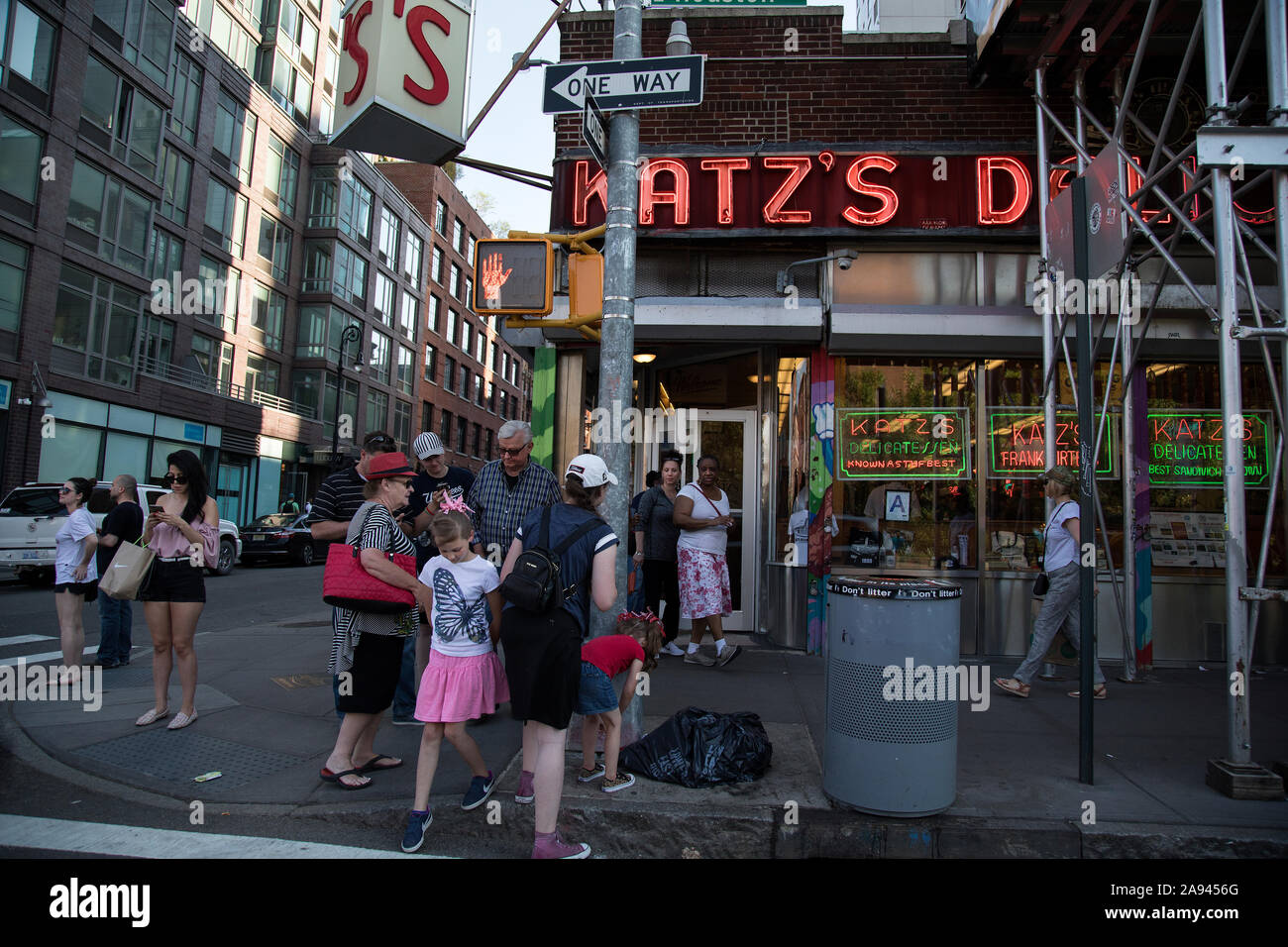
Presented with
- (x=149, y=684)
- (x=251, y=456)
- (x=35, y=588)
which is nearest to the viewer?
(x=149, y=684)

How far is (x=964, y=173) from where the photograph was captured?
7898mm

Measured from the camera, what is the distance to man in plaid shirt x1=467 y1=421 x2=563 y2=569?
15.5 feet

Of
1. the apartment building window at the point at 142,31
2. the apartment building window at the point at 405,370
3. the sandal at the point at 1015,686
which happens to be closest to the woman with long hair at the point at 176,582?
the sandal at the point at 1015,686

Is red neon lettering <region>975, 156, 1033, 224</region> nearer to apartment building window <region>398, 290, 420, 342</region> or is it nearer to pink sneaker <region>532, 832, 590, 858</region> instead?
pink sneaker <region>532, 832, 590, 858</region>

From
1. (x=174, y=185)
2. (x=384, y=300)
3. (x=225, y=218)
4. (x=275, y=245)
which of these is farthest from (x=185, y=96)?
(x=384, y=300)

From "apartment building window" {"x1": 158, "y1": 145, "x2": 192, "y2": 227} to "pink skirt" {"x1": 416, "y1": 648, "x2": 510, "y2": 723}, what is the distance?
1077 inches

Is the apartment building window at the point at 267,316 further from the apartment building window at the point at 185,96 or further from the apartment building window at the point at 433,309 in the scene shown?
the apartment building window at the point at 433,309

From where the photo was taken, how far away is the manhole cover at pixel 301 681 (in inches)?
253

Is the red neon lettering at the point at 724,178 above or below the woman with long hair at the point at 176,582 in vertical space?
above

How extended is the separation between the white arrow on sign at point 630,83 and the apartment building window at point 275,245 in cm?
3078
